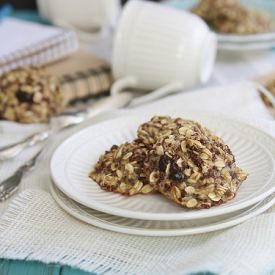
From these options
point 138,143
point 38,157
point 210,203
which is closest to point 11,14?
point 38,157

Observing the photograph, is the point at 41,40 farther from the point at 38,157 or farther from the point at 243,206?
the point at 243,206

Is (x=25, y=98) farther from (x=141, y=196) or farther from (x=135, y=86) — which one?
(x=141, y=196)

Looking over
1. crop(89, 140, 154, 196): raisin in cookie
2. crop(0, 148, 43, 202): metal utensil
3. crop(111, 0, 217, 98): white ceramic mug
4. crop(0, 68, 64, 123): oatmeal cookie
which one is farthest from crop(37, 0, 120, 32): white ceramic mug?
crop(89, 140, 154, 196): raisin in cookie

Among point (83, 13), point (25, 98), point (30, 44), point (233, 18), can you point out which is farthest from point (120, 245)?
point (83, 13)

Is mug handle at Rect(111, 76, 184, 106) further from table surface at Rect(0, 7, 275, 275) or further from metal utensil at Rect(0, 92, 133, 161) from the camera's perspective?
table surface at Rect(0, 7, 275, 275)

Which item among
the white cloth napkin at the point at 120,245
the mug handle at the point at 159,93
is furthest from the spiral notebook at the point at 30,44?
the white cloth napkin at the point at 120,245

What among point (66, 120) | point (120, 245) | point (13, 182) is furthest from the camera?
point (66, 120)
